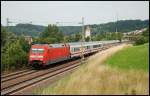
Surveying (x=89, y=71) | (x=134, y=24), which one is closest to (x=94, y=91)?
(x=89, y=71)

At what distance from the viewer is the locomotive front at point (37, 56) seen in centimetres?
3681

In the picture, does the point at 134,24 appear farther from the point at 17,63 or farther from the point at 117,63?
the point at 117,63

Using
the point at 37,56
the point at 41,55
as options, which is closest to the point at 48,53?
the point at 41,55

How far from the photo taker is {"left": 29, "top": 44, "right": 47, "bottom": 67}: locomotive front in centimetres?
3681

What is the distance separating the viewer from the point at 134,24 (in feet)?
578

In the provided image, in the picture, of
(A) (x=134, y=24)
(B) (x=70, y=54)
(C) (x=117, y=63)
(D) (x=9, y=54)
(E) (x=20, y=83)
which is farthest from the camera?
(A) (x=134, y=24)

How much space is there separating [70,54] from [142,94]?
35.4 metres

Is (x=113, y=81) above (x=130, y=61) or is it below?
below

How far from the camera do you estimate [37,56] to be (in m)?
37.1

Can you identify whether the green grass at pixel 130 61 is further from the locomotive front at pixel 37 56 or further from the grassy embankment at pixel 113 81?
the locomotive front at pixel 37 56

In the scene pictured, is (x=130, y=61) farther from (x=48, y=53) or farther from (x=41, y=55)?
(x=48, y=53)

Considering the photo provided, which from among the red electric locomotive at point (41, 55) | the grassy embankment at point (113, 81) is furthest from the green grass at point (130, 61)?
the red electric locomotive at point (41, 55)

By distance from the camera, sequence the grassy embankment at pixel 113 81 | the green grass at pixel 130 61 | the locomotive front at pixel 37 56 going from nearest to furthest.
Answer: the grassy embankment at pixel 113 81
the green grass at pixel 130 61
the locomotive front at pixel 37 56

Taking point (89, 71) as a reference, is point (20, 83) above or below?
below
